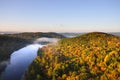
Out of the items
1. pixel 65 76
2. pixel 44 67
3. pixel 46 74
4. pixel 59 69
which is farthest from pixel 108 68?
pixel 44 67

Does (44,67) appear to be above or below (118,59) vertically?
below

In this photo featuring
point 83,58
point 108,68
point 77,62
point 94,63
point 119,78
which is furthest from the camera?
point 83,58

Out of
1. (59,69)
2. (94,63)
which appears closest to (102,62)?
(94,63)

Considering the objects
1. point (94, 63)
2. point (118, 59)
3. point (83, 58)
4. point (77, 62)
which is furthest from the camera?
point (83, 58)

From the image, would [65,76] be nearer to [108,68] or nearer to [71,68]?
[71,68]

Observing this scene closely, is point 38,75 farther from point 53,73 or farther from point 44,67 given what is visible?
point 44,67

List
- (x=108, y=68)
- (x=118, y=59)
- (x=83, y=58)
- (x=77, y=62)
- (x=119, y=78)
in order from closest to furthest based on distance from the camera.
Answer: (x=119, y=78)
(x=108, y=68)
(x=118, y=59)
(x=77, y=62)
(x=83, y=58)

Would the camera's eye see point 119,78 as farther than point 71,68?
No

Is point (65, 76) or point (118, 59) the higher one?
point (118, 59)

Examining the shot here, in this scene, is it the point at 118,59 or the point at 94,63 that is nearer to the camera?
the point at 118,59
